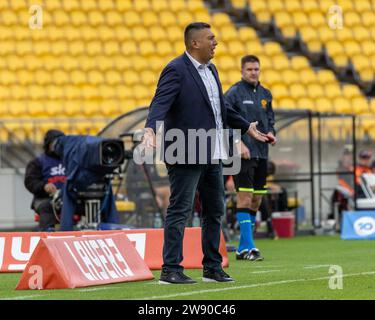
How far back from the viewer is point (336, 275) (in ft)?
31.1

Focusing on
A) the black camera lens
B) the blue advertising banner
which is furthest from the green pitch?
the blue advertising banner

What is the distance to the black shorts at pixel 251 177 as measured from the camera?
12164mm

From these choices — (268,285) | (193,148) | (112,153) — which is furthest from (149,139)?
(112,153)

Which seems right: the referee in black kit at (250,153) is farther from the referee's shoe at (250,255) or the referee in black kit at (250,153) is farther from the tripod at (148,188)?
the tripod at (148,188)

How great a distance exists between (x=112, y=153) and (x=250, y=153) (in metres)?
2.96

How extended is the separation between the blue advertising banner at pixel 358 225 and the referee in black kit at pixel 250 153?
14.4 feet

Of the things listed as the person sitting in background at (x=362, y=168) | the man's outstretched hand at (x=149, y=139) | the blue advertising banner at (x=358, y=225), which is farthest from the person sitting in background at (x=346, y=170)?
the man's outstretched hand at (x=149, y=139)

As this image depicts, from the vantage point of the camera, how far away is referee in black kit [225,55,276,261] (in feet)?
39.8

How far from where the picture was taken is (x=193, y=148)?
28.4 feet

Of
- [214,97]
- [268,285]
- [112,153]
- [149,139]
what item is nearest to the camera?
[149,139]

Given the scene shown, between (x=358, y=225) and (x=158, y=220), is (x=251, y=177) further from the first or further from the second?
(x=358, y=225)

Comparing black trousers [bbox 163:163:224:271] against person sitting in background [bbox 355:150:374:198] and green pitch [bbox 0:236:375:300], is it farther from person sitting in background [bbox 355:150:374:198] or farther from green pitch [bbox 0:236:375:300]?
person sitting in background [bbox 355:150:374:198]

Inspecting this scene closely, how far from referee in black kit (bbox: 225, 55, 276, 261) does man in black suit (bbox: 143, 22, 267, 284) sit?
2.95 metres
